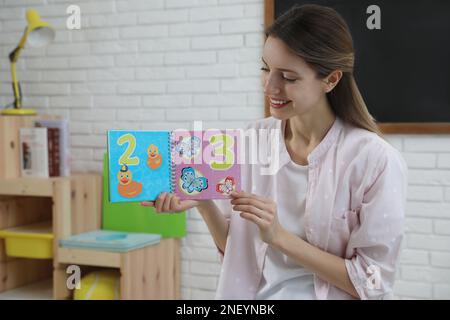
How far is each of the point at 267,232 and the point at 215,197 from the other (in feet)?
0.33

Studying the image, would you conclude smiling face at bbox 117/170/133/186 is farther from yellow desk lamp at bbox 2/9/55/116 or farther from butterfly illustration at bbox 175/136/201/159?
yellow desk lamp at bbox 2/9/55/116

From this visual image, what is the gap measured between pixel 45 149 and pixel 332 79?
1291mm

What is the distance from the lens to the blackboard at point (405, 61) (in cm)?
168

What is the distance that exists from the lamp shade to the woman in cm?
122

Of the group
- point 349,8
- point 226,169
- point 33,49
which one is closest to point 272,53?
point 226,169

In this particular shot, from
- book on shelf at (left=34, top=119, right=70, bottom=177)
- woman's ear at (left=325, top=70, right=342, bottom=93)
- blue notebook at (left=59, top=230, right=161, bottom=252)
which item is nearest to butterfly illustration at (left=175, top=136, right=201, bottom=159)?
woman's ear at (left=325, top=70, right=342, bottom=93)

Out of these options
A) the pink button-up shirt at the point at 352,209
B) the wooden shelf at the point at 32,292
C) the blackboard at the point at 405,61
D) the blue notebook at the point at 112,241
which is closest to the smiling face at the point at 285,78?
the pink button-up shirt at the point at 352,209

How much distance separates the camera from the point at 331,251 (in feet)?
3.21

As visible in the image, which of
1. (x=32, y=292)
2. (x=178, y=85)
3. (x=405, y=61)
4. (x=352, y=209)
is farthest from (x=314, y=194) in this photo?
(x=32, y=292)

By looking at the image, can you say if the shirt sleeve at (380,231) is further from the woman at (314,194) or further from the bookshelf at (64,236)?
the bookshelf at (64,236)

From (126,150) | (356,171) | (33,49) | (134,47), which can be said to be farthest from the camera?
(33,49)

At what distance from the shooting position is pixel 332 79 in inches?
36.8

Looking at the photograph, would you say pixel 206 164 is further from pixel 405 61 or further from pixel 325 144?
pixel 405 61
